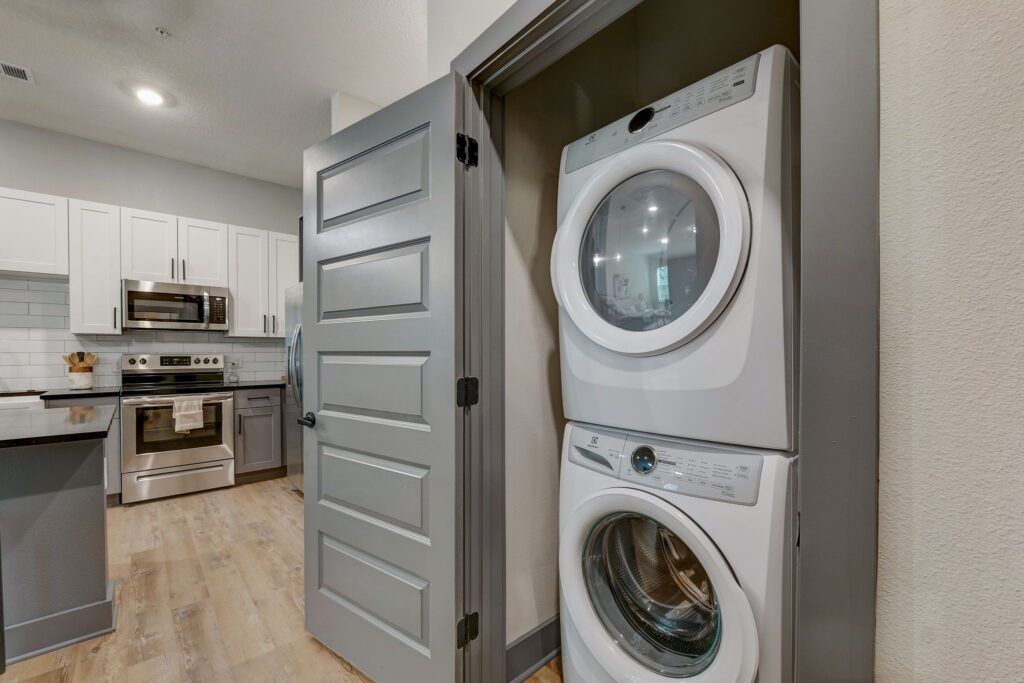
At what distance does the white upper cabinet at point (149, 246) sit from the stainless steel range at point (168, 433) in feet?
2.27

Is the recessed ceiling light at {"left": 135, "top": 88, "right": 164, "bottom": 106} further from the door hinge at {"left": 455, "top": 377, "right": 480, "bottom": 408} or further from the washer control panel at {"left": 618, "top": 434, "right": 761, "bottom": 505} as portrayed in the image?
the washer control panel at {"left": 618, "top": 434, "right": 761, "bottom": 505}

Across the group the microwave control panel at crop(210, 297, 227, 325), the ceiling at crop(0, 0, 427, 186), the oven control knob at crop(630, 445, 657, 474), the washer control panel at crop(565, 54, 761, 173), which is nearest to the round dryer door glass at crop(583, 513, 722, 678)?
the oven control knob at crop(630, 445, 657, 474)

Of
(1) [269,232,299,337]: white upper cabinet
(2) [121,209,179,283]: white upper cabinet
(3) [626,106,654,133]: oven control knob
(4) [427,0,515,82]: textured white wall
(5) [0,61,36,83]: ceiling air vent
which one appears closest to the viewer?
(3) [626,106,654,133]: oven control knob

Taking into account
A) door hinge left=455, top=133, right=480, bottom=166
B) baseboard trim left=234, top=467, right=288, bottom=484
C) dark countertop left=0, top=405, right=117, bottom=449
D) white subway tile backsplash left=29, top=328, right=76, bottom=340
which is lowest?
baseboard trim left=234, top=467, right=288, bottom=484

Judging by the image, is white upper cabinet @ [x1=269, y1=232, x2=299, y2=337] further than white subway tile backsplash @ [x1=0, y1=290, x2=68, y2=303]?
Yes

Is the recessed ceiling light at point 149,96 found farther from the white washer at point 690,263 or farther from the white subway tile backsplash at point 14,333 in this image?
the white washer at point 690,263

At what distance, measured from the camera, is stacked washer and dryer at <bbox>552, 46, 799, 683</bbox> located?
1.00 meters

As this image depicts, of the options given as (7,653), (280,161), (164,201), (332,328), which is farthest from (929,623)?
(164,201)

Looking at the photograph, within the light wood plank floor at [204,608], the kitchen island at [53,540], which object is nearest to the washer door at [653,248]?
the light wood plank floor at [204,608]

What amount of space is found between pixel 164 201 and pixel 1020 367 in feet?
17.1

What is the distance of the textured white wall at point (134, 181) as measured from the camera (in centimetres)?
342

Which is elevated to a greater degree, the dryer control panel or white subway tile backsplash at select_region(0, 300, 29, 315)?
white subway tile backsplash at select_region(0, 300, 29, 315)

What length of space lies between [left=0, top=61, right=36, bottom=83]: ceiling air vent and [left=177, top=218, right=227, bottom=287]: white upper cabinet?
1213 mm

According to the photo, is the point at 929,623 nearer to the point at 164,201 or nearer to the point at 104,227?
the point at 104,227
